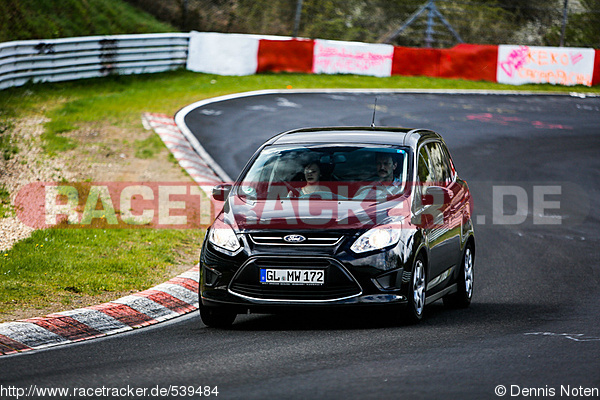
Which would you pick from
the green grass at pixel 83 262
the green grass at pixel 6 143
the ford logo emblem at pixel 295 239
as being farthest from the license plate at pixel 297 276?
the green grass at pixel 6 143

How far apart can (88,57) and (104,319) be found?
61.8 feet

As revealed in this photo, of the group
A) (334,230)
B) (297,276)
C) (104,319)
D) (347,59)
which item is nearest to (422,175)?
(334,230)

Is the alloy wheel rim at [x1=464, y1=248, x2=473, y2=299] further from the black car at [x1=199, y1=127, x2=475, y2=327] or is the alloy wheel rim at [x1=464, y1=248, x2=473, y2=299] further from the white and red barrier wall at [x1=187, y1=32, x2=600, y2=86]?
the white and red barrier wall at [x1=187, y1=32, x2=600, y2=86]

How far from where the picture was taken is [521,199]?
15.8 m

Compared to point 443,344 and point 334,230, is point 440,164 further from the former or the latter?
point 443,344

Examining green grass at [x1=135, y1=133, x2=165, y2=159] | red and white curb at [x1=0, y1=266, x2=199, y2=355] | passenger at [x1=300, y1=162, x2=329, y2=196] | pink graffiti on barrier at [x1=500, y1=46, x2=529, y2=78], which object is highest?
pink graffiti on barrier at [x1=500, y1=46, x2=529, y2=78]

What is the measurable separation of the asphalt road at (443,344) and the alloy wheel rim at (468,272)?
7.0 inches

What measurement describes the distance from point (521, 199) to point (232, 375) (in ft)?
35.5

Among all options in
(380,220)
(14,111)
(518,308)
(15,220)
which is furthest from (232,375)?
(14,111)

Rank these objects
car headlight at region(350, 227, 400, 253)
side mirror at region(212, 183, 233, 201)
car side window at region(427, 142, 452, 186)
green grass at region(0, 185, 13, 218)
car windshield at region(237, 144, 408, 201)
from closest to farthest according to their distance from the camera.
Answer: car headlight at region(350, 227, 400, 253) → car windshield at region(237, 144, 408, 201) → side mirror at region(212, 183, 233, 201) → car side window at region(427, 142, 452, 186) → green grass at region(0, 185, 13, 218)

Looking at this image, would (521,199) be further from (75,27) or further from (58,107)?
(75,27)

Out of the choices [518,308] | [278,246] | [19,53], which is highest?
[19,53]

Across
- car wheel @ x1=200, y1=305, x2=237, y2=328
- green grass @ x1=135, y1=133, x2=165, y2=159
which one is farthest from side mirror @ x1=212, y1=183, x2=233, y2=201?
green grass @ x1=135, y1=133, x2=165, y2=159

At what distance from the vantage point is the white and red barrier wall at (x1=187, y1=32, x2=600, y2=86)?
31.1 meters
